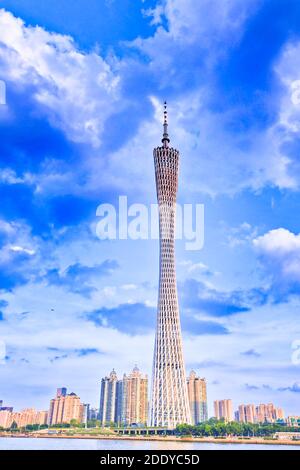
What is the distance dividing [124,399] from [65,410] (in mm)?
4867

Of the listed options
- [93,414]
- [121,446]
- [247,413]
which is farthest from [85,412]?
[121,446]

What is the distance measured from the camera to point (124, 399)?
119 feet

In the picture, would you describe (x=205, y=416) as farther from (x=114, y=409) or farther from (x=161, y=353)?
(x=161, y=353)

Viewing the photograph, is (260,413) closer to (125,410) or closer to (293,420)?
(293,420)

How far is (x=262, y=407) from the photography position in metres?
36.6

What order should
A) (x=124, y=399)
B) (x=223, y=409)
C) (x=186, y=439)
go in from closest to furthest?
(x=186, y=439) → (x=124, y=399) → (x=223, y=409)

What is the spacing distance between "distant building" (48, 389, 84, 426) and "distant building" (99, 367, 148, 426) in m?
1.82

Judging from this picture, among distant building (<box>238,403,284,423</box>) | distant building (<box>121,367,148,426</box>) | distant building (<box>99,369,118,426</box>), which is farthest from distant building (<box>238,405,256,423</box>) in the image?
distant building (<box>99,369,118,426</box>)

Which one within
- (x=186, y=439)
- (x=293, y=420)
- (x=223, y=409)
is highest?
(x=223, y=409)

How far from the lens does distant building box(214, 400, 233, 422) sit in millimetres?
37875

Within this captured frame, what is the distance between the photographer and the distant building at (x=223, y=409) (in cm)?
3788
